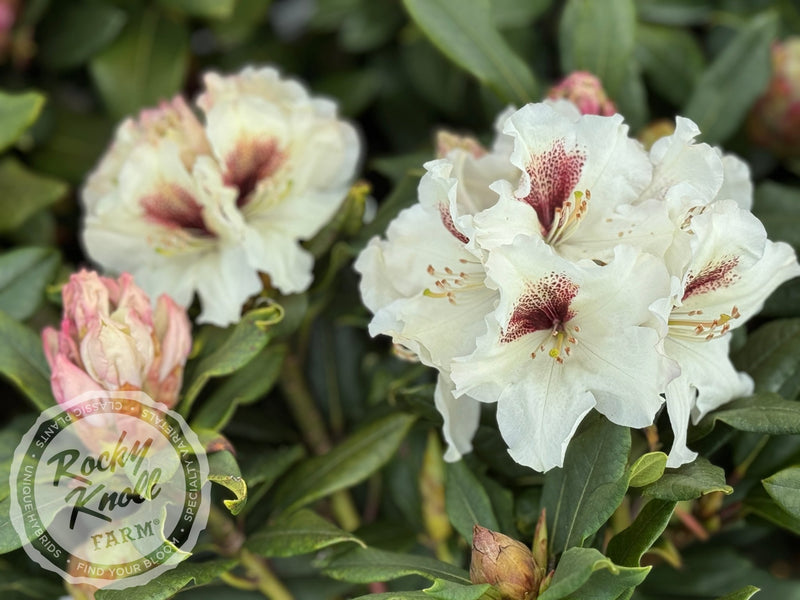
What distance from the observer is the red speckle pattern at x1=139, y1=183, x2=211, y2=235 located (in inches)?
42.5

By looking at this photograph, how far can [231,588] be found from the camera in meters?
1.16

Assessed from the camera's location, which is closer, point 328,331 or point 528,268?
point 528,268

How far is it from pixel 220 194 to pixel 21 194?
18.9 inches

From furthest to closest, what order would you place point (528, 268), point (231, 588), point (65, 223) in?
point (65, 223) → point (231, 588) → point (528, 268)

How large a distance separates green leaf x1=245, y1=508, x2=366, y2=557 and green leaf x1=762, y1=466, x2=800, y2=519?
396 millimetres

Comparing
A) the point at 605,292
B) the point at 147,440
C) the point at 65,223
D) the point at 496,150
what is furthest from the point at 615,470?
the point at 65,223

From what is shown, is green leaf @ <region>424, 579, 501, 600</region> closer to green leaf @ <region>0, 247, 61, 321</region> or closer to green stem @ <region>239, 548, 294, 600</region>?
green stem @ <region>239, 548, 294, 600</region>

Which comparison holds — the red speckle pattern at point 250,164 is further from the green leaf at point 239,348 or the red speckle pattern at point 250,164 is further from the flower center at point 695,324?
the flower center at point 695,324

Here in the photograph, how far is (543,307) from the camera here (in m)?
0.84

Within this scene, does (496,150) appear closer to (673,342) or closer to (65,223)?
(673,342)

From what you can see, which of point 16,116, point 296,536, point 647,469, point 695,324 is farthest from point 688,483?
point 16,116

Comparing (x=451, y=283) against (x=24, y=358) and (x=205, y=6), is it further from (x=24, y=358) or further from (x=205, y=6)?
(x=205, y=6)

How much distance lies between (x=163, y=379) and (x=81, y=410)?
9 cm

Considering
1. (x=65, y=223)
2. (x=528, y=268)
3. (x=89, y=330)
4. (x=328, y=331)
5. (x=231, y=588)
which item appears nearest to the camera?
(x=528, y=268)
